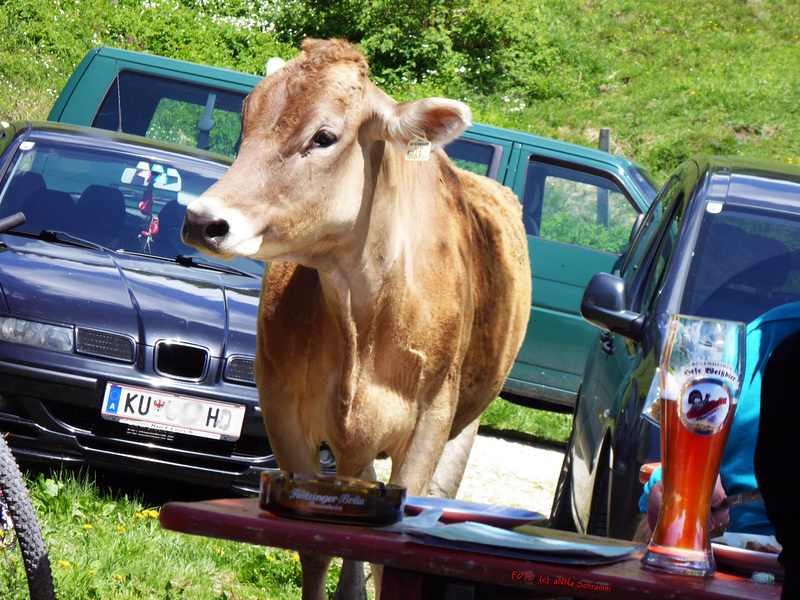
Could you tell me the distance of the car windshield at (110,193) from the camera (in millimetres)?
5863

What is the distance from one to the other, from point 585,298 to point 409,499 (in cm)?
203

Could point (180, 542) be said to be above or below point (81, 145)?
below

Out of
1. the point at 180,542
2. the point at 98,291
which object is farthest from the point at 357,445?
the point at 98,291

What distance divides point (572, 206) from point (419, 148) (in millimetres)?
5598

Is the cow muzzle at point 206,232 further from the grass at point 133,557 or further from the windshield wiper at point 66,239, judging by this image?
the windshield wiper at point 66,239

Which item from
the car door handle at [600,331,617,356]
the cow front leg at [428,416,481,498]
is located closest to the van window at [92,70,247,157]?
the cow front leg at [428,416,481,498]

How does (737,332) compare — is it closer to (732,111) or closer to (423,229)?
(423,229)

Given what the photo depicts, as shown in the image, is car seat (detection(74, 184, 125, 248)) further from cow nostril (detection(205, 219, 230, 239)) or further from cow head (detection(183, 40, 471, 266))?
cow nostril (detection(205, 219, 230, 239))

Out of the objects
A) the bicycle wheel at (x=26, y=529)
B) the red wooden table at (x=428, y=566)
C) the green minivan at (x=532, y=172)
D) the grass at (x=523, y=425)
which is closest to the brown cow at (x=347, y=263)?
the bicycle wheel at (x=26, y=529)

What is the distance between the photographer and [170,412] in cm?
493

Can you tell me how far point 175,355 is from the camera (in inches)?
200

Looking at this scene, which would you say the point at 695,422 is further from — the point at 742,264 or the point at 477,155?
the point at 477,155

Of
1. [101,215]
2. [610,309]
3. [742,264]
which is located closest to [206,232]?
[610,309]

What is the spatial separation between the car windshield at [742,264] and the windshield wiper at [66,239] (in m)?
3.44
